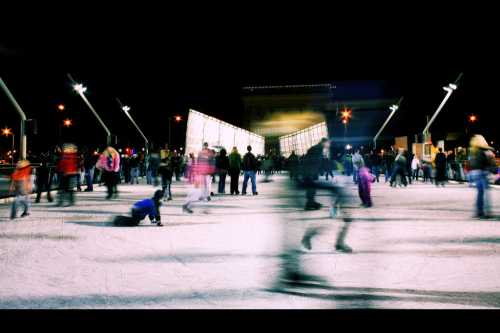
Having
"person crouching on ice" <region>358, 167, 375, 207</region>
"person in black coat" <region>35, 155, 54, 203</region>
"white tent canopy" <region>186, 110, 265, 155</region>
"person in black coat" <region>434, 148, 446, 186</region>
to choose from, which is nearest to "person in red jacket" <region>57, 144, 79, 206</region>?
"person in black coat" <region>35, 155, 54, 203</region>

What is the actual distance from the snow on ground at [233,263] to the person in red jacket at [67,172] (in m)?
3.56

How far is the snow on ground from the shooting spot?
15.7ft

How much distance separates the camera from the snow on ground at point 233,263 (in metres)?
4.79

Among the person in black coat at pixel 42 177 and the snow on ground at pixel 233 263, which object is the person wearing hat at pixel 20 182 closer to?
the snow on ground at pixel 233 263

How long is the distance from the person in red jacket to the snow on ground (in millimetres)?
3565

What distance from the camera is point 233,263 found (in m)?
6.57

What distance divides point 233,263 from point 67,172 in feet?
32.4

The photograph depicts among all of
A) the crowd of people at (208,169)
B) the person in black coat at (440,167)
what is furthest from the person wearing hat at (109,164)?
the person in black coat at (440,167)

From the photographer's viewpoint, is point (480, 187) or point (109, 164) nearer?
point (480, 187)

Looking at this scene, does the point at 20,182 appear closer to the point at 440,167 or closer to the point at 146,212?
the point at 146,212

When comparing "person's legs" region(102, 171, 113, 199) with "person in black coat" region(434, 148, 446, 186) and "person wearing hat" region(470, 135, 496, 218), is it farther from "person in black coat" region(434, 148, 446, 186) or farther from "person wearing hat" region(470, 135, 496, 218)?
"person in black coat" region(434, 148, 446, 186)

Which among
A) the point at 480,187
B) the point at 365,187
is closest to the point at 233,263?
the point at 480,187

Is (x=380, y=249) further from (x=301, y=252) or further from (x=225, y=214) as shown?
(x=225, y=214)
